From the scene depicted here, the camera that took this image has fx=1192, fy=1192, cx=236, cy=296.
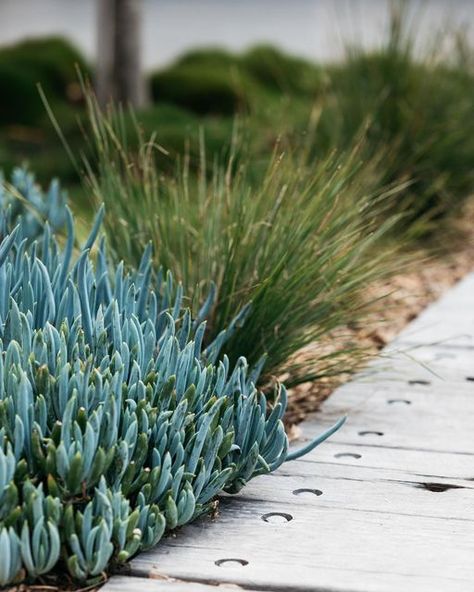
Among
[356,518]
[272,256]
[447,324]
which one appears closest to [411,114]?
[447,324]

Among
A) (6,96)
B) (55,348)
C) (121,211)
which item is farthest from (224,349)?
(6,96)

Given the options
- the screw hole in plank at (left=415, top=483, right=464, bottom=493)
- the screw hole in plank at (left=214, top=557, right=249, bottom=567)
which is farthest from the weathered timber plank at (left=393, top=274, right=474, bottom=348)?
the screw hole in plank at (left=214, top=557, right=249, bottom=567)

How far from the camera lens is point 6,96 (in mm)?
10656

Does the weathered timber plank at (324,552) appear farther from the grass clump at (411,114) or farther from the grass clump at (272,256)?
the grass clump at (411,114)

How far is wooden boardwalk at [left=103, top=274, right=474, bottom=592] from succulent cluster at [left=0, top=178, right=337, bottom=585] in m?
0.08

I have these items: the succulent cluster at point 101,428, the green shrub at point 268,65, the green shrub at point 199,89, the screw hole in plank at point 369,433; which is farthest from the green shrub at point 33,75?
the succulent cluster at point 101,428

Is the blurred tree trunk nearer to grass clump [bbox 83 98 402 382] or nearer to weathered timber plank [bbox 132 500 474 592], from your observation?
grass clump [bbox 83 98 402 382]

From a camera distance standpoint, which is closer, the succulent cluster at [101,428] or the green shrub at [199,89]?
the succulent cluster at [101,428]

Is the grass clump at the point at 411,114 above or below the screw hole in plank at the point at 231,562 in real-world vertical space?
above

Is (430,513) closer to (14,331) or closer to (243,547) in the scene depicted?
(243,547)

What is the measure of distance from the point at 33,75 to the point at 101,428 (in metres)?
9.15

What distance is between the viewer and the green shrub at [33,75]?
34.7ft

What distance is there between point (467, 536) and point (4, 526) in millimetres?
962

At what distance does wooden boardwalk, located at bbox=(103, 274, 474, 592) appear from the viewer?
2.29m
